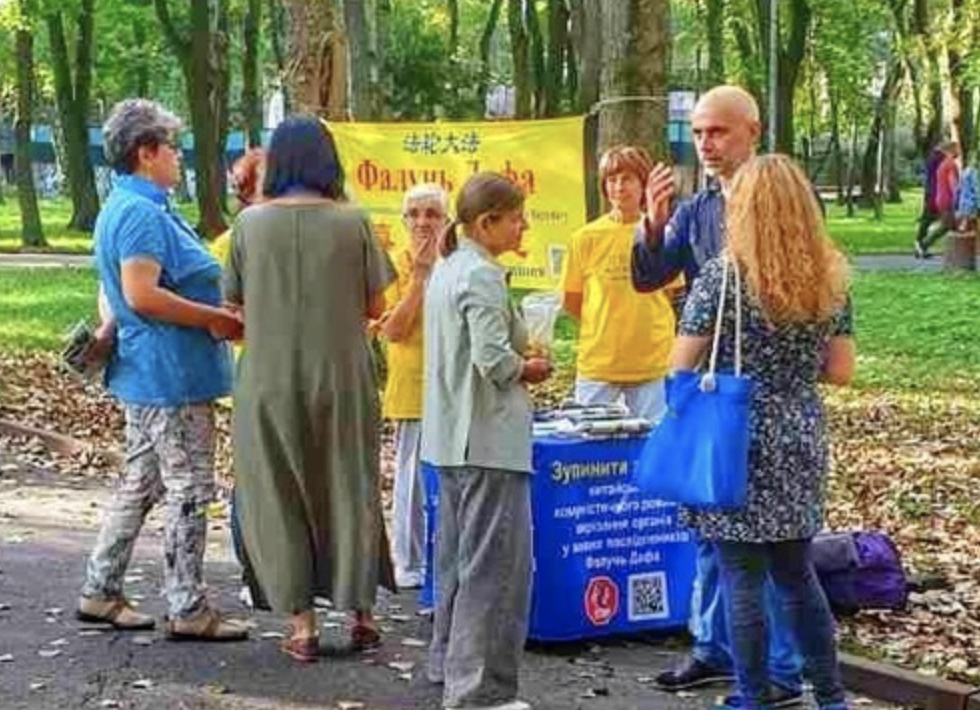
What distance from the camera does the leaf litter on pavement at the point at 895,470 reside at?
23.3 ft

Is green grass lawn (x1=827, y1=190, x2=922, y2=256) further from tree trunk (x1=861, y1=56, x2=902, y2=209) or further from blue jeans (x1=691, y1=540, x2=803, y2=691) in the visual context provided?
blue jeans (x1=691, y1=540, x2=803, y2=691)

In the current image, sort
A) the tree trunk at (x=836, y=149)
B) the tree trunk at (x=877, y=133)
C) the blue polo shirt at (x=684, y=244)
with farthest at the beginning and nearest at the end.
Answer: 1. the tree trunk at (x=836, y=149)
2. the tree trunk at (x=877, y=133)
3. the blue polo shirt at (x=684, y=244)

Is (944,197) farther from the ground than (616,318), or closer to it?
farther from the ground

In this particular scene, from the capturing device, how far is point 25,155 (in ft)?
110

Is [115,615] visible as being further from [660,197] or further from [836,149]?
[836,149]

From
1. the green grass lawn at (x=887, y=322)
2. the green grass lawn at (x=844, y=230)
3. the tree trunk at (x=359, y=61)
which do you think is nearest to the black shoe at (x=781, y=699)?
the green grass lawn at (x=887, y=322)

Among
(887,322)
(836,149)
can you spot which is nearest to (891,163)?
(836,149)

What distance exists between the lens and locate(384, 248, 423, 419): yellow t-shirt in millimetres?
7348

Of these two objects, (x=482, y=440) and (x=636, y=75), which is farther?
(x=636, y=75)

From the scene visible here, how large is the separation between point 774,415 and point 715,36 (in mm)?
38026

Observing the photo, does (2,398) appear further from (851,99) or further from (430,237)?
(851,99)

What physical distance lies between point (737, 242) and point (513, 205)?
81cm

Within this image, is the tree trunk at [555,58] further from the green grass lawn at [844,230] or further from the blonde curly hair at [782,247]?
the blonde curly hair at [782,247]

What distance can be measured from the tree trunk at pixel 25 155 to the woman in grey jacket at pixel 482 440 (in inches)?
1121
